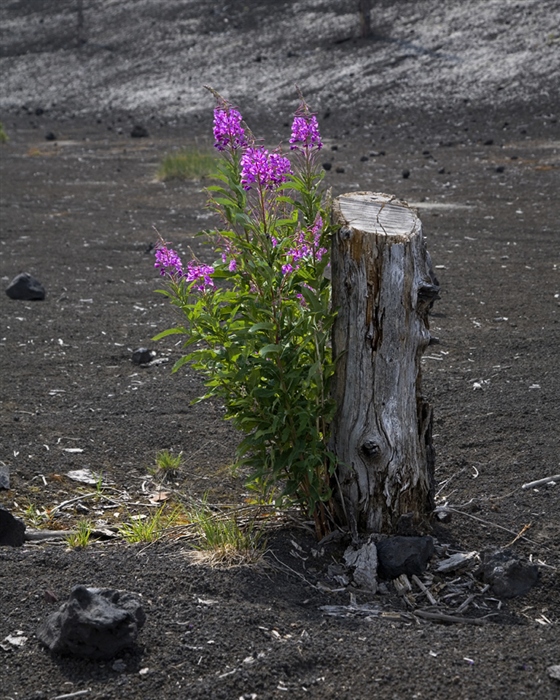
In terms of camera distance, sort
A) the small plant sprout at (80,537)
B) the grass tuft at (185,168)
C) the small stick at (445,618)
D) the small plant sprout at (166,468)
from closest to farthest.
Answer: the small stick at (445,618), the small plant sprout at (80,537), the small plant sprout at (166,468), the grass tuft at (185,168)

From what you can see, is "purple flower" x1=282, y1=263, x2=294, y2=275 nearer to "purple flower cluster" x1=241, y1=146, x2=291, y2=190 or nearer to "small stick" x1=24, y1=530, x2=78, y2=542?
"purple flower cluster" x1=241, y1=146, x2=291, y2=190

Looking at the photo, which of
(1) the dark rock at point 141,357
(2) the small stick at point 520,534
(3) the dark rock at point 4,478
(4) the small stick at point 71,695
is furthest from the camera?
(1) the dark rock at point 141,357

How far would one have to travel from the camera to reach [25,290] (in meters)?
8.20

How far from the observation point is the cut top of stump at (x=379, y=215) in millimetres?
3543

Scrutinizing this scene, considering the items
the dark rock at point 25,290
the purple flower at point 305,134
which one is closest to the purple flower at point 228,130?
the purple flower at point 305,134

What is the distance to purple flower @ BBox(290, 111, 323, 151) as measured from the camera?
3.51 m

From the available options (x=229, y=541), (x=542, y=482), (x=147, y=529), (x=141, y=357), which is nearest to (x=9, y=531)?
(x=147, y=529)

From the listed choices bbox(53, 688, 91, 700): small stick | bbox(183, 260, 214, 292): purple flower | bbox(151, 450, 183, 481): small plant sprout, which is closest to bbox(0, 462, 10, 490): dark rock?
bbox(151, 450, 183, 481): small plant sprout

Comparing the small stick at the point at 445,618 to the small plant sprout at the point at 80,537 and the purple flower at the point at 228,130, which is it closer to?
the small plant sprout at the point at 80,537

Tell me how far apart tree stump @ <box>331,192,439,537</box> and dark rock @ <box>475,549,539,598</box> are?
1.05ft

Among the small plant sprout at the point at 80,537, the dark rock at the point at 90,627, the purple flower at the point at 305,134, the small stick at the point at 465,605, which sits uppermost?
the purple flower at the point at 305,134

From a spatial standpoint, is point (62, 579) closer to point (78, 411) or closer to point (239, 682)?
point (239, 682)

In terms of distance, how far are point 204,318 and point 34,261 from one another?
6634 mm

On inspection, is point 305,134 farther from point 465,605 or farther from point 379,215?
point 465,605
